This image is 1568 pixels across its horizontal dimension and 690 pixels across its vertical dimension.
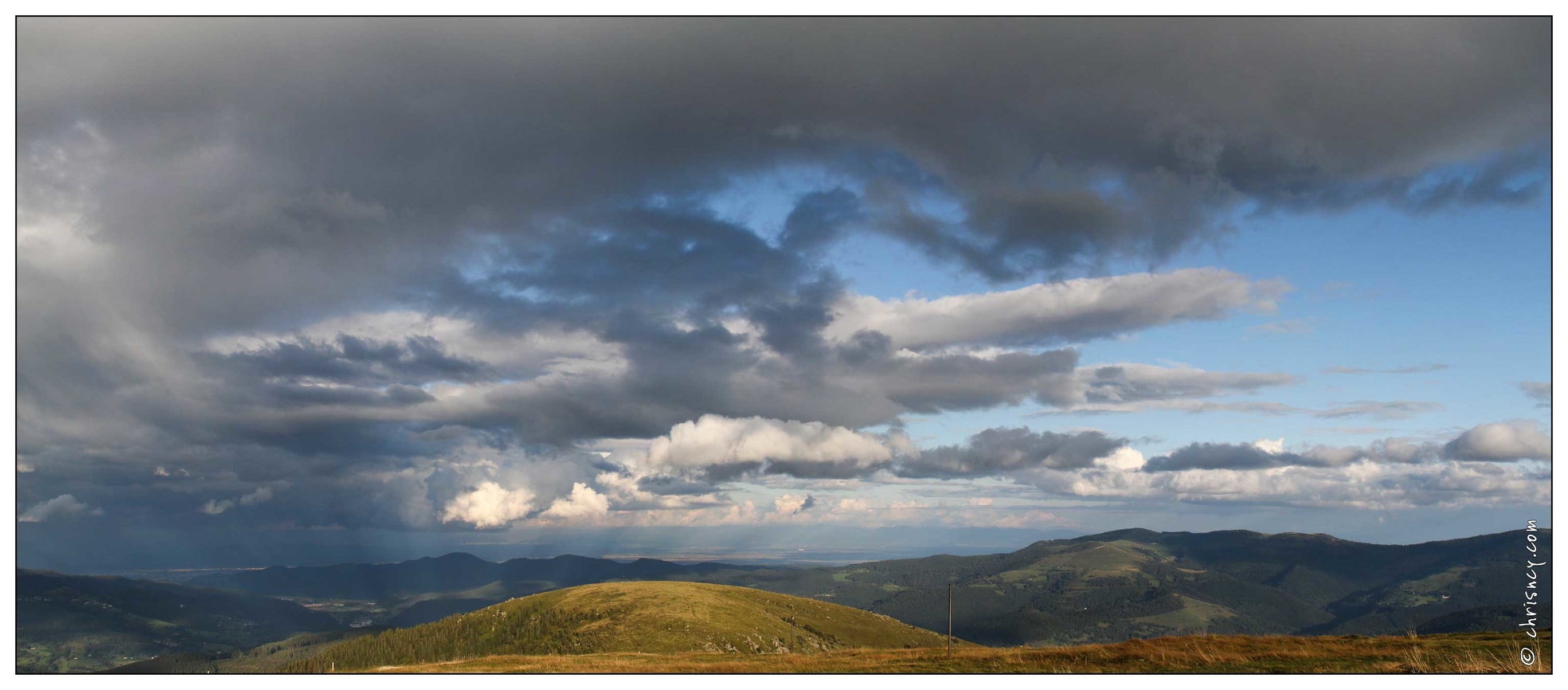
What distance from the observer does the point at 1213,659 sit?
65.8 m

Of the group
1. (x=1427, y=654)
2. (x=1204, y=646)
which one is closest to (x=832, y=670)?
(x=1204, y=646)

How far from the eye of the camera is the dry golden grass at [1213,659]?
203 feet

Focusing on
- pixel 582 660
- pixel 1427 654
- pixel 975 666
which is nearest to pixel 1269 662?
pixel 1427 654

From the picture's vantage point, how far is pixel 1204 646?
7181cm

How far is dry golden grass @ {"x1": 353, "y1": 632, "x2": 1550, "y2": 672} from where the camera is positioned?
6175 centimetres

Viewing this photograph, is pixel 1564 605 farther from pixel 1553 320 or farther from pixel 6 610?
pixel 6 610
